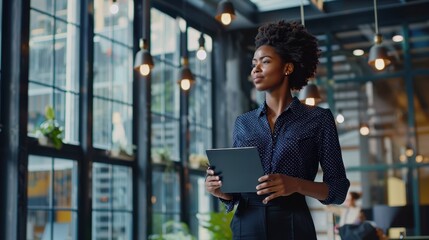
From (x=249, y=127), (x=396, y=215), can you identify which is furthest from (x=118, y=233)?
(x=249, y=127)

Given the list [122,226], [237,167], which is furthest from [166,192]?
[237,167]

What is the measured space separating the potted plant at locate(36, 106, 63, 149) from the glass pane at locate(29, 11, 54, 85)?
1.12 feet

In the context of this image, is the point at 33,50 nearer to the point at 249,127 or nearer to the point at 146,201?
the point at 146,201

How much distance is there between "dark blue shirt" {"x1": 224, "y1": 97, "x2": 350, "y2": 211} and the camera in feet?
6.09

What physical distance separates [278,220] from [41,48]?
522 cm

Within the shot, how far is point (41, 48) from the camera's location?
6.64 metres

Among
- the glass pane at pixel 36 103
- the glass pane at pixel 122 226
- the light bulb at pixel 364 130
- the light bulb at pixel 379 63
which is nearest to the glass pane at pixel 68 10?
the glass pane at pixel 36 103

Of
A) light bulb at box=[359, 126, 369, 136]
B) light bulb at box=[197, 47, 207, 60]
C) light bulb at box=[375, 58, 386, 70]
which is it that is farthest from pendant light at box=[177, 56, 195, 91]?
light bulb at box=[359, 126, 369, 136]

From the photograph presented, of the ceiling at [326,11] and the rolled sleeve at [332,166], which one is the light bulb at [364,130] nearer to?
the ceiling at [326,11]

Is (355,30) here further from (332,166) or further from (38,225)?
(332,166)

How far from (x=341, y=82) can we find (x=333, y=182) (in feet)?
28.6

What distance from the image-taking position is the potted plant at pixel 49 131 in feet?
21.0

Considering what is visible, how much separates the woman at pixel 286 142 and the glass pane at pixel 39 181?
473 cm

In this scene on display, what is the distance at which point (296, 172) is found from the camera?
1856 millimetres
